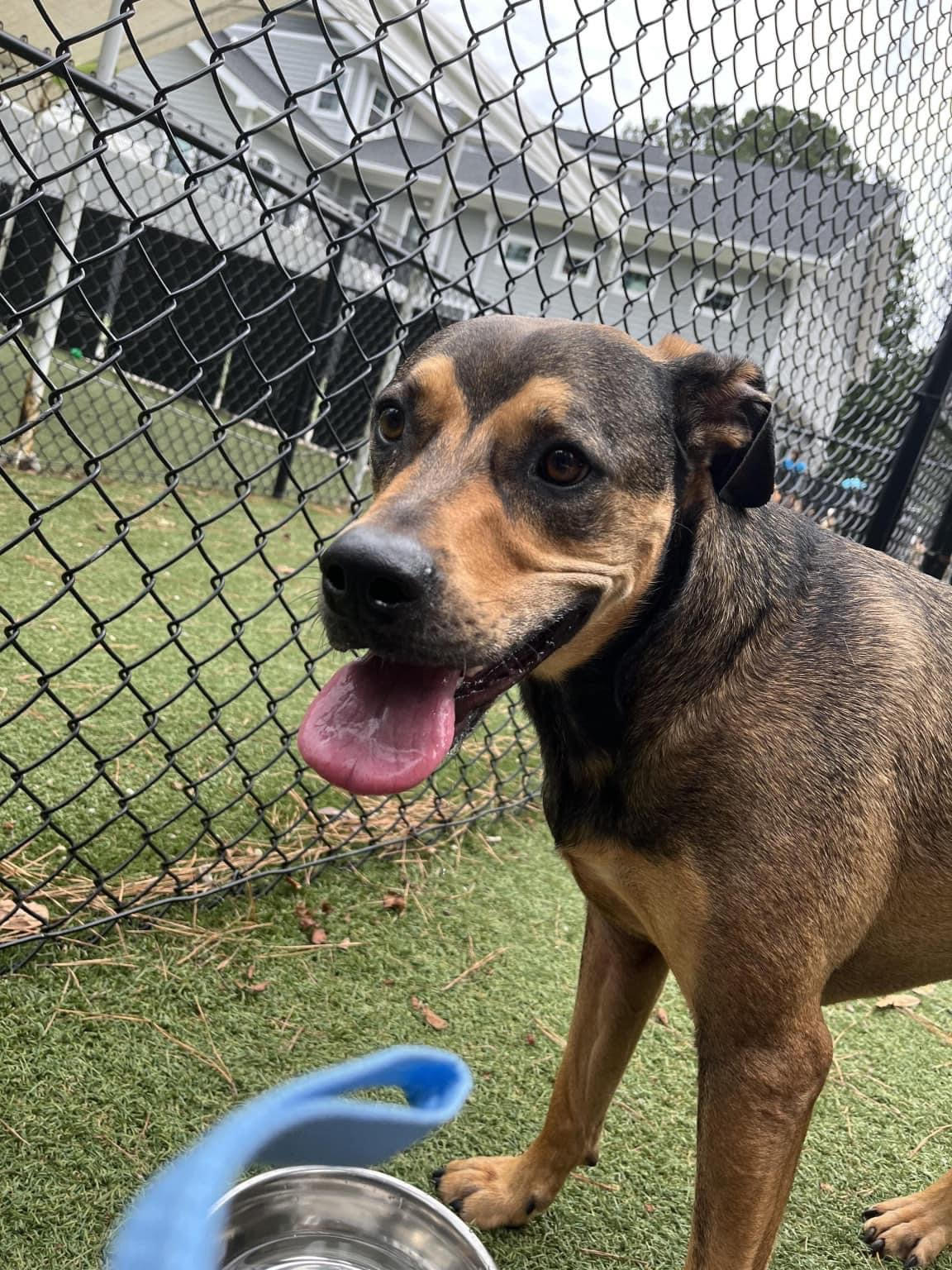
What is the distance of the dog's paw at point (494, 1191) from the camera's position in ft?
7.21

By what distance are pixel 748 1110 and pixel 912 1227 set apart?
1114 millimetres

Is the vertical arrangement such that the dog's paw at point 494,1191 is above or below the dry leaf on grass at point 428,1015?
above

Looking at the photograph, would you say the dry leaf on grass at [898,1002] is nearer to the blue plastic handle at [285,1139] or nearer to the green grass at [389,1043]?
the green grass at [389,1043]

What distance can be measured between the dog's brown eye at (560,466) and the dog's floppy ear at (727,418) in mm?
358

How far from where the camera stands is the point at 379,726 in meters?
1.65

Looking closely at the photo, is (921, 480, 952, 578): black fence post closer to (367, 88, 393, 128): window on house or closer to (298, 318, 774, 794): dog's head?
(298, 318, 774, 794): dog's head

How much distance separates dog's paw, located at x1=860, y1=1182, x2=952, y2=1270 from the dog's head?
1748 mm

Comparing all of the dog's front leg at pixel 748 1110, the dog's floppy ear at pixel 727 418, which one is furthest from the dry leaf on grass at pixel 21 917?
the dog's floppy ear at pixel 727 418

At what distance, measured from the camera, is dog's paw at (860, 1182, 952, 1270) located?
7.75 ft

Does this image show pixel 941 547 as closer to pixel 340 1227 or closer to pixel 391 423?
pixel 391 423

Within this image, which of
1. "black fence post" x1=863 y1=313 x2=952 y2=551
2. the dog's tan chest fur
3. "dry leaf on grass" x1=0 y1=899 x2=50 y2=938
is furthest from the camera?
"black fence post" x1=863 y1=313 x2=952 y2=551

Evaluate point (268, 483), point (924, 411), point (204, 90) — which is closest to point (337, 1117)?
point (924, 411)

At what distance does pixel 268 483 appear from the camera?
934cm

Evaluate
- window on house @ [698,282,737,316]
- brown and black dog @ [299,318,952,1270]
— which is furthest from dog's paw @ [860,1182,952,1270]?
window on house @ [698,282,737,316]
